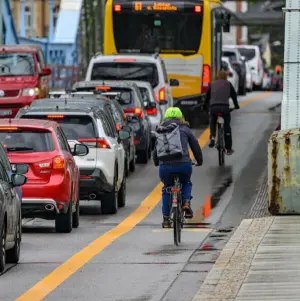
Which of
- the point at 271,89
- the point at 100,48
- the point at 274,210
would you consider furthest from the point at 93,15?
the point at 274,210

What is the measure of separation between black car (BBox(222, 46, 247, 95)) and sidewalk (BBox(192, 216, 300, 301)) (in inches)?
1434

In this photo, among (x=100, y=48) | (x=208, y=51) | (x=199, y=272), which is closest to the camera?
(x=199, y=272)

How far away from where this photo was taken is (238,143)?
35.7 meters

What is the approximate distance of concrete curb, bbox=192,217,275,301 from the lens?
13.2 m

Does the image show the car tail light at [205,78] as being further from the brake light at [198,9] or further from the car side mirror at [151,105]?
the car side mirror at [151,105]

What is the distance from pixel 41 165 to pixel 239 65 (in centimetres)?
3668

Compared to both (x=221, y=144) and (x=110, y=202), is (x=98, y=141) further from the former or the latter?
(x=221, y=144)

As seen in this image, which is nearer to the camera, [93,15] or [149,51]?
[149,51]

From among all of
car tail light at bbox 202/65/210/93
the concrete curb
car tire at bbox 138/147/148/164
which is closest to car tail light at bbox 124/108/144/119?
car tire at bbox 138/147/148/164

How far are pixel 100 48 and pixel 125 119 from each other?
3125 cm

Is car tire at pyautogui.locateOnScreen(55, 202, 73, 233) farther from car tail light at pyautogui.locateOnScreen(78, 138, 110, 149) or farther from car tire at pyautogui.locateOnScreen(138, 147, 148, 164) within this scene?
car tire at pyautogui.locateOnScreen(138, 147, 148, 164)

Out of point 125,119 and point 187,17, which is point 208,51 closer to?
point 187,17

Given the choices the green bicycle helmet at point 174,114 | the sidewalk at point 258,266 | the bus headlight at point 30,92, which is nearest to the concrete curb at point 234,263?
the sidewalk at point 258,266

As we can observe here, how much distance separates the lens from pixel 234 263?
15.6m
